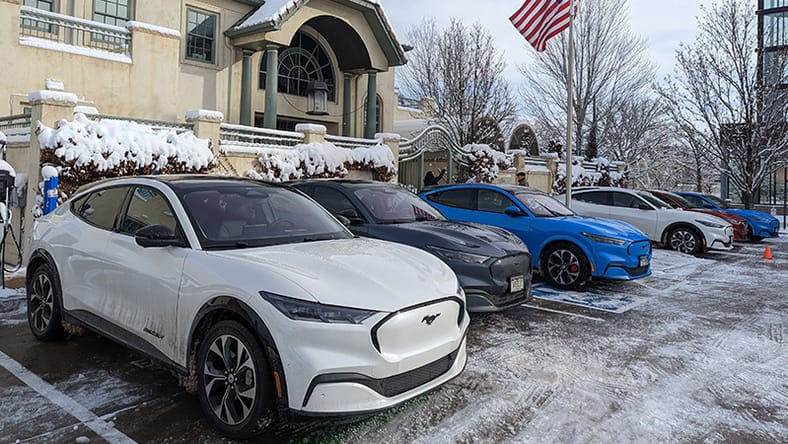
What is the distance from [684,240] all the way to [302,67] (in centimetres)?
1301

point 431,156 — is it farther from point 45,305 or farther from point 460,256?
point 45,305

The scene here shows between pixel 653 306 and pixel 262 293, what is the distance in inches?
237

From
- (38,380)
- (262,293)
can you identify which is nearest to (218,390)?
(262,293)

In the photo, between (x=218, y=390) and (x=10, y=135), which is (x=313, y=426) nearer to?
(x=218, y=390)

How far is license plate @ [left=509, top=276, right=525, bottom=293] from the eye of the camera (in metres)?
5.82

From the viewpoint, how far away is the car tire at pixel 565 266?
793 cm

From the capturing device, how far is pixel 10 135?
946 centimetres

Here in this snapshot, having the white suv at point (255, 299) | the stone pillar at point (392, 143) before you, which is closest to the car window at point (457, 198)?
the white suv at point (255, 299)

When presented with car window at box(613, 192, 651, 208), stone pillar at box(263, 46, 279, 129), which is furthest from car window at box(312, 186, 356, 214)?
stone pillar at box(263, 46, 279, 129)

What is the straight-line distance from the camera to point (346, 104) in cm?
1966

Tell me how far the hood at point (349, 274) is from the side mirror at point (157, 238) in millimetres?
390

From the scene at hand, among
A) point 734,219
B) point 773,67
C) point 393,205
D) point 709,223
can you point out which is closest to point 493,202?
point 393,205

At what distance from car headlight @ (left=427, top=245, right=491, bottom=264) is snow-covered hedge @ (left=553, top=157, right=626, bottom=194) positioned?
55.1 feet

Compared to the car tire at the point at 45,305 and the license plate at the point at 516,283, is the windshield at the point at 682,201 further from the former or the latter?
the car tire at the point at 45,305
